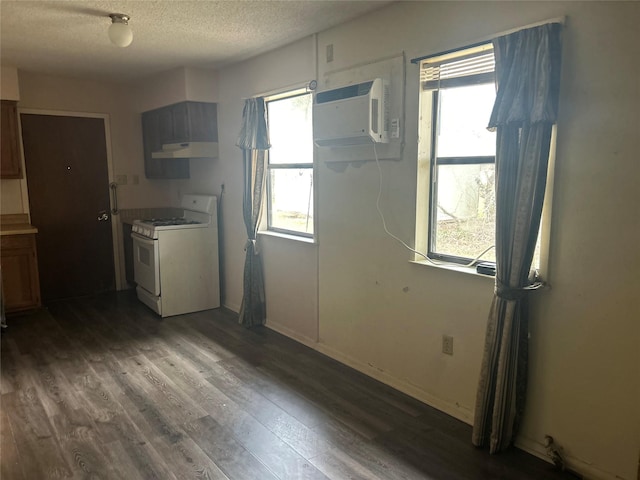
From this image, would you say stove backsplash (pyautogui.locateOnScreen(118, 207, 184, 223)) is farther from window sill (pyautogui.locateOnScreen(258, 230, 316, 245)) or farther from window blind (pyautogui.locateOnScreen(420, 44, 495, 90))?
window blind (pyautogui.locateOnScreen(420, 44, 495, 90))

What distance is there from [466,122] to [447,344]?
50.7 inches

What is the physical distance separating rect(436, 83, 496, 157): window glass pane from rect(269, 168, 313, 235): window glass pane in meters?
1.37

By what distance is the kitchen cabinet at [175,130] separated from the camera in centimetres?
470

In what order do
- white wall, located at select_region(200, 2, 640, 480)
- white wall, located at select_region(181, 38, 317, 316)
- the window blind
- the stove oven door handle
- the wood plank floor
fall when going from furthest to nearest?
the stove oven door handle → white wall, located at select_region(181, 38, 317, 316) → the window blind → the wood plank floor → white wall, located at select_region(200, 2, 640, 480)

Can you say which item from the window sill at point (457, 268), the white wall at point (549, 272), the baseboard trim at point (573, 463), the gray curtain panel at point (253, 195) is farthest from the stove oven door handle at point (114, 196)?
the baseboard trim at point (573, 463)

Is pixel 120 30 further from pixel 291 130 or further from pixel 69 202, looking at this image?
pixel 69 202

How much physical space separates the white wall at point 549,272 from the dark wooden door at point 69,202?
8.92 feet

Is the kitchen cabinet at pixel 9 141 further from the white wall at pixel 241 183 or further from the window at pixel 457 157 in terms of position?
the window at pixel 457 157

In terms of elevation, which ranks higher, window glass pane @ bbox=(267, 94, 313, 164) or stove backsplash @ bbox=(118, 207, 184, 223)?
window glass pane @ bbox=(267, 94, 313, 164)

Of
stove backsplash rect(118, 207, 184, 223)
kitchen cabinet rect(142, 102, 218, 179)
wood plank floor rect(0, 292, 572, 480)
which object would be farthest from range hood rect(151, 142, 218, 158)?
wood plank floor rect(0, 292, 572, 480)

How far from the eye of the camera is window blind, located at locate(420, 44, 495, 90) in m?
2.47

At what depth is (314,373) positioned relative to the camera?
3340mm

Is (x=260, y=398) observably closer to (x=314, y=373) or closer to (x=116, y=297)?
(x=314, y=373)

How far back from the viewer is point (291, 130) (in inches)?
161
